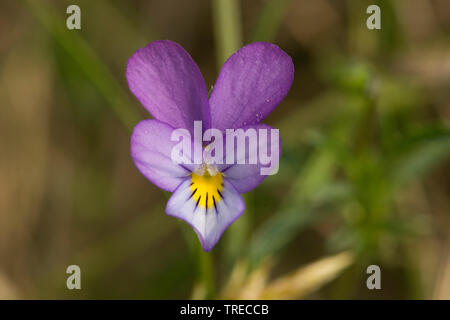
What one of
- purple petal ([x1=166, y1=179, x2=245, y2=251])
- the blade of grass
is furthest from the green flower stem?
purple petal ([x1=166, y1=179, x2=245, y2=251])

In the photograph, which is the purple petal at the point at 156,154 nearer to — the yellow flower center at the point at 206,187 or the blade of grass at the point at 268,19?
the yellow flower center at the point at 206,187

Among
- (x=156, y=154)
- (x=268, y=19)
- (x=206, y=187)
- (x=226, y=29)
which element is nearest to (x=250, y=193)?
(x=226, y=29)

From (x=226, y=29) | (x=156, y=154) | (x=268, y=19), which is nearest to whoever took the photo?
(x=156, y=154)

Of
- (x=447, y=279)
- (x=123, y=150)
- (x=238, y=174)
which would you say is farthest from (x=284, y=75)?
(x=123, y=150)

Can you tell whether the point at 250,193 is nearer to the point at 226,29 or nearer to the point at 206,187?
the point at 226,29

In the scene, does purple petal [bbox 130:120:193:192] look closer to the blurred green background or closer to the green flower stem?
the blurred green background
